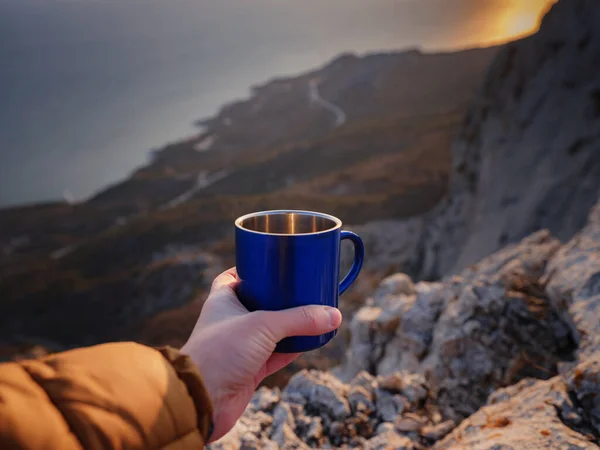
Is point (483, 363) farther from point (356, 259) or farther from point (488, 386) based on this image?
point (356, 259)

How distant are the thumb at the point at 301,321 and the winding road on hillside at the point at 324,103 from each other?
266ft

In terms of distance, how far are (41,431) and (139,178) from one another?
75.3m

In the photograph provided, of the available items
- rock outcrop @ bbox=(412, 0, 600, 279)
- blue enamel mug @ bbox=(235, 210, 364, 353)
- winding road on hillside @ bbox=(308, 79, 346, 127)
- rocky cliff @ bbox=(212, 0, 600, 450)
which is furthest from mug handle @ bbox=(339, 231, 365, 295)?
winding road on hillside @ bbox=(308, 79, 346, 127)

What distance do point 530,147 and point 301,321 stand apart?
12273mm

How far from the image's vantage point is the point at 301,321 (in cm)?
200

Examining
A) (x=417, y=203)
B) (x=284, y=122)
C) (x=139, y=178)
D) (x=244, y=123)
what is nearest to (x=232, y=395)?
(x=417, y=203)

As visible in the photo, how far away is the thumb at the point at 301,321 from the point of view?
1.90m

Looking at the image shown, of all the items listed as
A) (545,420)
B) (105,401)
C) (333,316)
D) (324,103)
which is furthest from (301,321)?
(324,103)

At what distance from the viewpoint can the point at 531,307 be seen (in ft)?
12.3

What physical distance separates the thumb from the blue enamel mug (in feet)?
0.21

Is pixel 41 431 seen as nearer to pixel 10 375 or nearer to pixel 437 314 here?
pixel 10 375

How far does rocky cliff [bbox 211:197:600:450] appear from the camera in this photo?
2.29 metres

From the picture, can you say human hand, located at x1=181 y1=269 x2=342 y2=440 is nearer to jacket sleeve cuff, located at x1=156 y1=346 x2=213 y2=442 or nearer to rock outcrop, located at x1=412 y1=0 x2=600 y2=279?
jacket sleeve cuff, located at x1=156 y1=346 x2=213 y2=442

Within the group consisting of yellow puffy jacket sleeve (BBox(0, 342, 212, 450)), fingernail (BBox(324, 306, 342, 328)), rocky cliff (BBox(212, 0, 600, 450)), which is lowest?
rocky cliff (BBox(212, 0, 600, 450))
